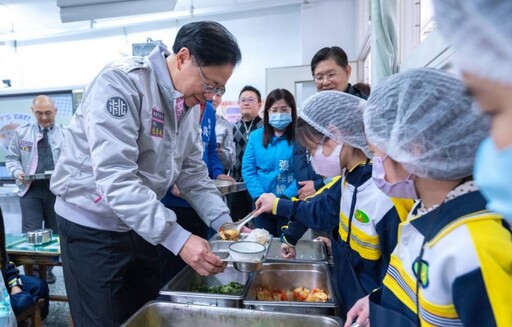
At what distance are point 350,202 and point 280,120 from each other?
52.8 inches

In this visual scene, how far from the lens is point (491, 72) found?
30cm

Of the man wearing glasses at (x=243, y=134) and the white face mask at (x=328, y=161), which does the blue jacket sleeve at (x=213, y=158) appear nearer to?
the man wearing glasses at (x=243, y=134)

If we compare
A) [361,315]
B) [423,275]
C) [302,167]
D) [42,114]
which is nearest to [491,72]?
[423,275]

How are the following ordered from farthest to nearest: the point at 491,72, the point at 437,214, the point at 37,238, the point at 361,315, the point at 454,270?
the point at 37,238 < the point at 361,315 < the point at 437,214 < the point at 454,270 < the point at 491,72

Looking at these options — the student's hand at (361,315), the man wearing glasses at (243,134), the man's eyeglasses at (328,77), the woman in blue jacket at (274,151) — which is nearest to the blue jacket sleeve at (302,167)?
the woman in blue jacket at (274,151)

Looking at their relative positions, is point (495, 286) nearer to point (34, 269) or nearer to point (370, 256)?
point (370, 256)

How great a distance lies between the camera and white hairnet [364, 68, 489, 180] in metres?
0.56

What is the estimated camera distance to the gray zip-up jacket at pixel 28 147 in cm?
334

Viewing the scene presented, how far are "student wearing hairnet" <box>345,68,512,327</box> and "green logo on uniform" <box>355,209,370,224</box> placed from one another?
24 centimetres

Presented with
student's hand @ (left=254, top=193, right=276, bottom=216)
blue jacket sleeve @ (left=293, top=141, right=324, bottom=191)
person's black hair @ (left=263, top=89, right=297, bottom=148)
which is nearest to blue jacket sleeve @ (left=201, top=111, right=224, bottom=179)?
person's black hair @ (left=263, top=89, right=297, bottom=148)

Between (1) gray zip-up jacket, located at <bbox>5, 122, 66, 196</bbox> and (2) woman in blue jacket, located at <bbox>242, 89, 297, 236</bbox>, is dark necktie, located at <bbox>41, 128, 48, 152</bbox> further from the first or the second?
(2) woman in blue jacket, located at <bbox>242, 89, 297, 236</bbox>

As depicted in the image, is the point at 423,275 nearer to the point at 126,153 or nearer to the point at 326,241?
the point at 126,153

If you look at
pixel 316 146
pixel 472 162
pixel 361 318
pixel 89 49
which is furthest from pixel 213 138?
pixel 89 49

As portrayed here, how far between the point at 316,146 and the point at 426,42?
713 mm
